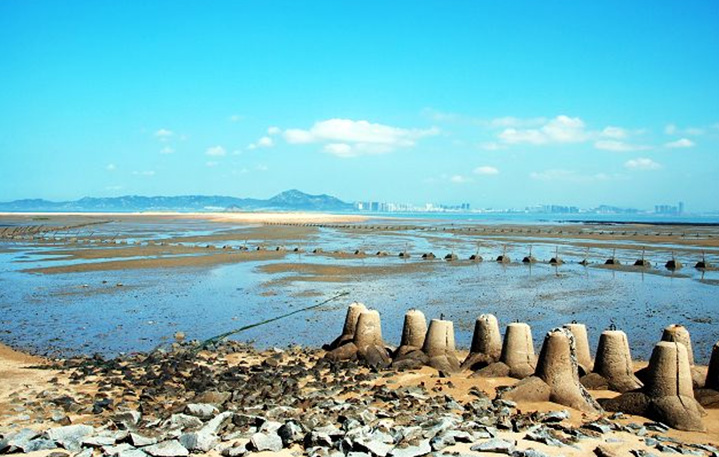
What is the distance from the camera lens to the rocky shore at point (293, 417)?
25.5 ft

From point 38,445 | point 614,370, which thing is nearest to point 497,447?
point 614,370

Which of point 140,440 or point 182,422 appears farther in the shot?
point 182,422

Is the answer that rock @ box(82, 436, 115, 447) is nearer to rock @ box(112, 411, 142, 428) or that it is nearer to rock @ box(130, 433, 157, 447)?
rock @ box(130, 433, 157, 447)

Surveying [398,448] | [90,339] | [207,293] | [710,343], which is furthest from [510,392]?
[207,293]

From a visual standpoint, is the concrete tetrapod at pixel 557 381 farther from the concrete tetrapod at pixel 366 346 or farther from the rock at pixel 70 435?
the rock at pixel 70 435

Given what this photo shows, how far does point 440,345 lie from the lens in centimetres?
1241

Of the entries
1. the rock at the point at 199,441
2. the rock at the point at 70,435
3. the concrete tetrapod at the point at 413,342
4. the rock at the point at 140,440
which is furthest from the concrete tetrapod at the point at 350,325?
the rock at the point at 70,435

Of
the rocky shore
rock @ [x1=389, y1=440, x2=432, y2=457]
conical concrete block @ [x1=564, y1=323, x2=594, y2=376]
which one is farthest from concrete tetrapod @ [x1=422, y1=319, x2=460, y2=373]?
rock @ [x1=389, y1=440, x2=432, y2=457]

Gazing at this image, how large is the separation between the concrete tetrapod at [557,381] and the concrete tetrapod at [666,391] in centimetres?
64

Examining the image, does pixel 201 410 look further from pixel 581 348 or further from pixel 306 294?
pixel 306 294

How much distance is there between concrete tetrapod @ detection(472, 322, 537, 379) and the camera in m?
11.4

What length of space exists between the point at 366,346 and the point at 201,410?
484 cm

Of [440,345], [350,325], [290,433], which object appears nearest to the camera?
[290,433]

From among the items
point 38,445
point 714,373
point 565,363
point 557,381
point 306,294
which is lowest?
point 306,294
